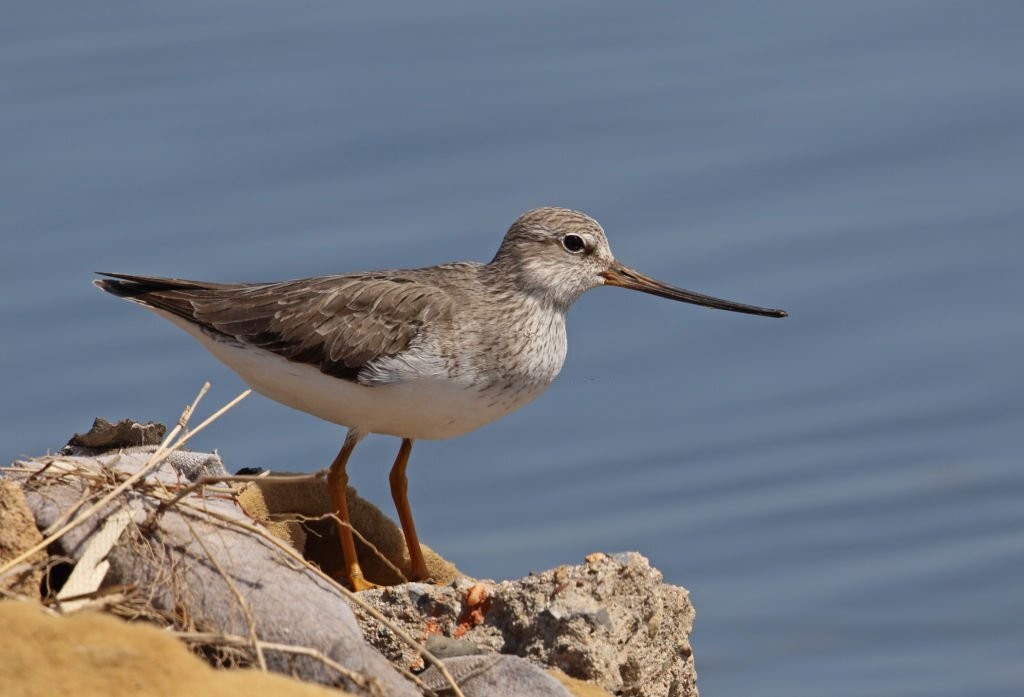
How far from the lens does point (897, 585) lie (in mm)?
9906

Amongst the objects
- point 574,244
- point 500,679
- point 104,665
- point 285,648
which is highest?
point 574,244

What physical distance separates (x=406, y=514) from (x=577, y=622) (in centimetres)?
230

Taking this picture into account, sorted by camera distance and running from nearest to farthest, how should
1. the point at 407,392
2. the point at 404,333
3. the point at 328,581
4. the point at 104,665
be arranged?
1. the point at 104,665
2. the point at 328,581
3. the point at 407,392
4. the point at 404,333

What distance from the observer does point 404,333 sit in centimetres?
862

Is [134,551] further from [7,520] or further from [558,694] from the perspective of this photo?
[558,694]

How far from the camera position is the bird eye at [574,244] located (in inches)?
373

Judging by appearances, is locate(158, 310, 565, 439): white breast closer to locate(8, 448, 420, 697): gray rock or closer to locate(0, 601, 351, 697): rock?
locate(8, 448, 420, 697): gray rock

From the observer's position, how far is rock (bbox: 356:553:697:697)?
6867 millimetres

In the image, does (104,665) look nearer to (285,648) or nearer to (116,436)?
(285,648)

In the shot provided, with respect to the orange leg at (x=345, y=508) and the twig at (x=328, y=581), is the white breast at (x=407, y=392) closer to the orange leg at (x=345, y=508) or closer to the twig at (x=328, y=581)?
the orange leg at (x=345, y=508)

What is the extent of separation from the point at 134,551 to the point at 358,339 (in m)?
2.77

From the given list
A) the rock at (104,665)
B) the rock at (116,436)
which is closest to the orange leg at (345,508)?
the rock at (116,436)

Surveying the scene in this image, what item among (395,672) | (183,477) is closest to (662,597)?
(395,672)

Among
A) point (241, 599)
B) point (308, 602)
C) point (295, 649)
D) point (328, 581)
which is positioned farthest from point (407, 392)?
point (295, 649)
